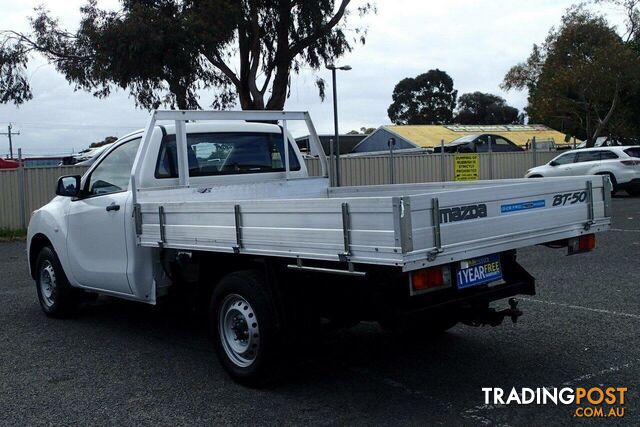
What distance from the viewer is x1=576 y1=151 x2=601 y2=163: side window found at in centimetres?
2158

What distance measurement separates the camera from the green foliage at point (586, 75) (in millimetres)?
29359

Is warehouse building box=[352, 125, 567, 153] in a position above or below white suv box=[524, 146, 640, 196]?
above

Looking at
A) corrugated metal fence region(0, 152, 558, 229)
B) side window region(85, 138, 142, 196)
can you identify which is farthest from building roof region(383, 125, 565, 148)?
side window region(85, 138, 142, 196)

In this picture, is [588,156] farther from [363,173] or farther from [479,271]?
[479,271]

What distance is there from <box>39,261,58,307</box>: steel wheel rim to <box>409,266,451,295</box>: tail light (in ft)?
14.3

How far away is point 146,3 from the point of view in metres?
21.2

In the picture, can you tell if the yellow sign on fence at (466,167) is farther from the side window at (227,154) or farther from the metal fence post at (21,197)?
the side window at (227,154)

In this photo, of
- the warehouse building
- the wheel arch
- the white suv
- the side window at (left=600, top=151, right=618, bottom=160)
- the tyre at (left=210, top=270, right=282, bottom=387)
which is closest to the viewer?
the tyre at (left=210, top=270, right=282, bottom=387)

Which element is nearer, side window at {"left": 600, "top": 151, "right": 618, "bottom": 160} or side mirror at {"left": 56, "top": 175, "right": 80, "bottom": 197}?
side mirror at {"left": 56, "top": 175, "right": 80, "bottom": 197}

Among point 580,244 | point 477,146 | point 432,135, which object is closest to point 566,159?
point 477,146

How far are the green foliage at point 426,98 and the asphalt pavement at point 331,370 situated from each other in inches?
2612

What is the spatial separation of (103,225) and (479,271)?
3410 millimetres

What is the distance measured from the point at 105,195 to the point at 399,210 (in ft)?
11.5

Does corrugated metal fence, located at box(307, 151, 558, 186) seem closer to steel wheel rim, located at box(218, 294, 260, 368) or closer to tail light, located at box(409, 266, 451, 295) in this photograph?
steel wheel rim, located at box(218, 294, 260, 368)
